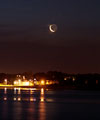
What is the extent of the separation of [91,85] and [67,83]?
43.1 ft

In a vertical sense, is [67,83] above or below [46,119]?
above

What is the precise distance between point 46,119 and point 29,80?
11887cm

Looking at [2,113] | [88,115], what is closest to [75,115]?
[88,115]

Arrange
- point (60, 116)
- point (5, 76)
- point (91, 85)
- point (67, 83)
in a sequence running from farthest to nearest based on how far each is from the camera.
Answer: point (5, 76) < point (67, 83) < point (91, 85) < point (60, 116)

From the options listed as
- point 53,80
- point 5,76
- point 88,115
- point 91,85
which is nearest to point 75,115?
point 88,115

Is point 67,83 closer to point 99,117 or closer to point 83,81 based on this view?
point 83,81

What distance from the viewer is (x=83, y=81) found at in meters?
123

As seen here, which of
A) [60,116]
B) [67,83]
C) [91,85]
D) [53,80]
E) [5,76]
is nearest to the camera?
[60,116]

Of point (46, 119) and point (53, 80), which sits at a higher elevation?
point (53, 80)

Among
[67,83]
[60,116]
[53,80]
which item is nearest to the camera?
[60,116]

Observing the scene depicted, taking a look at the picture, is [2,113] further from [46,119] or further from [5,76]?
[5,76]

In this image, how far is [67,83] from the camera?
12206cm

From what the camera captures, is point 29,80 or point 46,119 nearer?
point 46,119

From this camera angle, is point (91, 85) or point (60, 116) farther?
point (91, 85)
